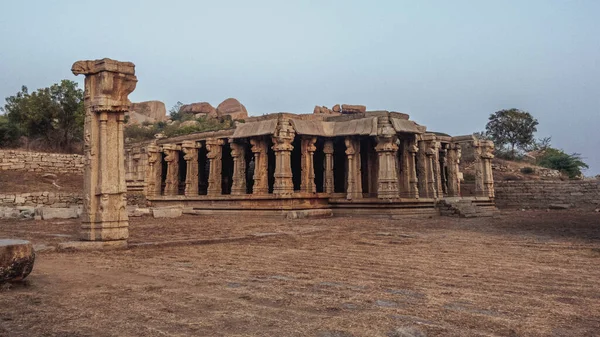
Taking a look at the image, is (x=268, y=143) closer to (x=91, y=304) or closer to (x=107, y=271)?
(x=107, y=271)

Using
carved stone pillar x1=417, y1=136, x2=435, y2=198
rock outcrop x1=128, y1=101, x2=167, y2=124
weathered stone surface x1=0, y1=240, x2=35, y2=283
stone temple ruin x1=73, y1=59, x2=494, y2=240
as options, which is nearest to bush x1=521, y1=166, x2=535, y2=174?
stone temple ruin x1=73, y1=59, x2=494, y2=240

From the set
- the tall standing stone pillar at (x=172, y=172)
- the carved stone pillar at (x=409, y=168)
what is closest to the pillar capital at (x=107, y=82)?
the carved stone pillar at (x=409, y=168)

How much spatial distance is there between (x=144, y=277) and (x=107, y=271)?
0.76 meters

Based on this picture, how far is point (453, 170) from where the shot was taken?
2378 cm

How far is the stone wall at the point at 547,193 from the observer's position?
24453mm

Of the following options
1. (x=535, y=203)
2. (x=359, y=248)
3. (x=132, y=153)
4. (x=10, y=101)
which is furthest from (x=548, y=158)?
(x=10, y=101)

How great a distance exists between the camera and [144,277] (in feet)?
17.2

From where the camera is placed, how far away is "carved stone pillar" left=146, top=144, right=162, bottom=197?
82.4 ft

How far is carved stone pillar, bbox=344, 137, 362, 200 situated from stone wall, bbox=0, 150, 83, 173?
19338 millimetres

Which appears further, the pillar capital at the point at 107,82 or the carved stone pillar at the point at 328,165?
the carved stone pillar at the point at 328,165

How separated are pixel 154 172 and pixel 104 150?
57.9 ft

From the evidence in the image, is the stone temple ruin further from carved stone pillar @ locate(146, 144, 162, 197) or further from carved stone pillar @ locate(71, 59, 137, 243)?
carved stone pillar @ locate(71, 59, 137, 243)

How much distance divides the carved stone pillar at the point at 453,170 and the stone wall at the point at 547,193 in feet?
18.3

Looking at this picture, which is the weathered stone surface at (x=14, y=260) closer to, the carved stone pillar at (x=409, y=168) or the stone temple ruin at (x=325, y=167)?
the stone temple ruin at (x=325, y=167)
